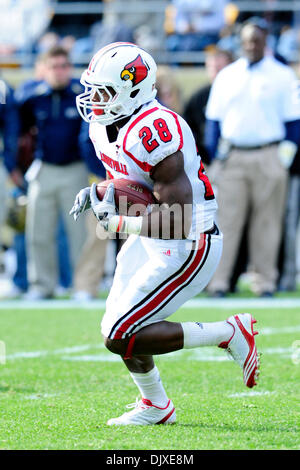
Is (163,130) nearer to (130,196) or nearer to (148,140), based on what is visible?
(148,140)

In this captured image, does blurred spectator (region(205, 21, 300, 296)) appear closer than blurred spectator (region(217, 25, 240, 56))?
Yes

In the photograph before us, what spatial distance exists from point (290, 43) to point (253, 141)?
4535mm

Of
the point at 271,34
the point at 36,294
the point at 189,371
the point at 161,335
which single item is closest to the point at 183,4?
the point at 271,34

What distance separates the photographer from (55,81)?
24.2 feet

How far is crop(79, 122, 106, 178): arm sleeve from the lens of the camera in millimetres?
7027

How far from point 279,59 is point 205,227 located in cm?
463

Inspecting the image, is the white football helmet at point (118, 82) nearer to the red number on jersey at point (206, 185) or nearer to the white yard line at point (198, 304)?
the red number on jersey at point (206, 185)

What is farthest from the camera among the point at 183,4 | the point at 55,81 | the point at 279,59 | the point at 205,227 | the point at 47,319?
the point at 183,4

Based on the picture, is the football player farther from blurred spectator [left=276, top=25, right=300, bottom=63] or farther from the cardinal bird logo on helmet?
blurred spectator [left=276, top=25, right=300, bottom=63]

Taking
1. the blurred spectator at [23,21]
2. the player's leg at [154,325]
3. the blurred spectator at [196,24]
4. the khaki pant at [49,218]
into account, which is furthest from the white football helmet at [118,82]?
the blurred spectator at [23,21]

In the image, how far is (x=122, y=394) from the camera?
13.5 ft

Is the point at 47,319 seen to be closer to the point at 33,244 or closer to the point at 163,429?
the point at 33,244

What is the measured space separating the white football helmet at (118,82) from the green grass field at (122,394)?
124 centimetres

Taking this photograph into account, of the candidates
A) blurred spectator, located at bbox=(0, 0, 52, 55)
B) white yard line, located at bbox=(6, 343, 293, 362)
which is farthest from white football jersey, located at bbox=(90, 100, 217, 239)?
blurred spectator, located at bbox=(0, 0, 52, 55)
